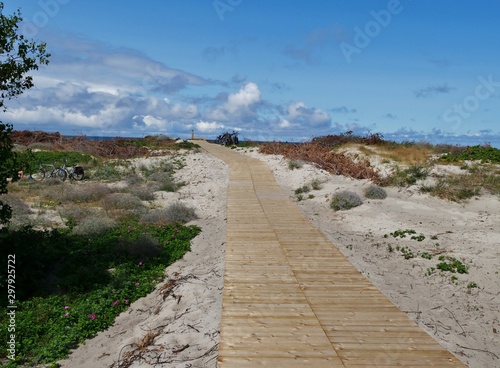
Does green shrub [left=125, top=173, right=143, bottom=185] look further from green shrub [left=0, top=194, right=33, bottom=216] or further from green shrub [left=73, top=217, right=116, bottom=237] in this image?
green shrub [left=73, top=217, right=116, bottom=237]

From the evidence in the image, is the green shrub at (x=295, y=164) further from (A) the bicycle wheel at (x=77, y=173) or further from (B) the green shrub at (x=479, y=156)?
(A) the bicycle wheel at (x=77, y=173)

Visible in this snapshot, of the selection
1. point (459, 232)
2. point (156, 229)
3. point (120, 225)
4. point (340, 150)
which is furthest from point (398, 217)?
point (340, 150)

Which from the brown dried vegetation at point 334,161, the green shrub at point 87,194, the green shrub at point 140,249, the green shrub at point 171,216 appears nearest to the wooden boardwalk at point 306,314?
the green shrub at point 140,249

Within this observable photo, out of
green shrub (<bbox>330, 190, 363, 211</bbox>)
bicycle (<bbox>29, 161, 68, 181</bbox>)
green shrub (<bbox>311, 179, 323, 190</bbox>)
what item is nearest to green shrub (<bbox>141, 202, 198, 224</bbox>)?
green shrub (<bbox>330, 190, 363, 211</bbox>)

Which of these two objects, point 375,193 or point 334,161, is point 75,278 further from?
point 334,161

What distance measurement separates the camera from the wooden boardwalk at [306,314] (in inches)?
212

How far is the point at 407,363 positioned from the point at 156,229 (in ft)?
29.9

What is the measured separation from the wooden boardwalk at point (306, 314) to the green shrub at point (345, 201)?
13.9ft

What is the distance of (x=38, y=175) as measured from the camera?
22844 mm

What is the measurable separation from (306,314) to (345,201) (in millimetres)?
9265

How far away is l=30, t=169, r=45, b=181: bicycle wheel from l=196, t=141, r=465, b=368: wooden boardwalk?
15.5 m

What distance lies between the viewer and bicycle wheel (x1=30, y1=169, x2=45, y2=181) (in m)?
21.6

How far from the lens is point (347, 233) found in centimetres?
1240

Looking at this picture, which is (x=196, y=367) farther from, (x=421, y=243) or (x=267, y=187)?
(x=267, y=187)
